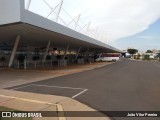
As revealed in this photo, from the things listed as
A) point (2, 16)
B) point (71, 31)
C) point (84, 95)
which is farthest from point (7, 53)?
point (84, 95)

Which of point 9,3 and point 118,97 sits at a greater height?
point 9,3

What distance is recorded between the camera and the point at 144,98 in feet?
37.9

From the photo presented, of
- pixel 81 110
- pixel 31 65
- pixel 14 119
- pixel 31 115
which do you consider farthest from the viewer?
pixel 31 65

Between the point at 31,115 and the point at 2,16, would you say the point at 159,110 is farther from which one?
the point at 2,16

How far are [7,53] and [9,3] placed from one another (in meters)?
27.6

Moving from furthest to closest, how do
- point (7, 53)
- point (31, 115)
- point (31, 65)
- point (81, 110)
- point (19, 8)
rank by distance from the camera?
point (7, 53)
point (31, 65)
point (19, 8)
point (81, 110)
point (31, 115)

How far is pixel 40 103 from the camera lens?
384 inches

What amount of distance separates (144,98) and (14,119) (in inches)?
251

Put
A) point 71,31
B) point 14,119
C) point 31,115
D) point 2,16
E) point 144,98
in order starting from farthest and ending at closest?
point 71,31
point 2,16
point 144,98
point 31,115
point 14,119

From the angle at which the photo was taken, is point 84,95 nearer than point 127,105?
No

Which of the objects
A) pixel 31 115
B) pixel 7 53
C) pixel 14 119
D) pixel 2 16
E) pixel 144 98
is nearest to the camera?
pixel 14 119

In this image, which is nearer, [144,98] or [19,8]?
[144,98]

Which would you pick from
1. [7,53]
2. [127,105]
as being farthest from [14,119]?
[7,53]

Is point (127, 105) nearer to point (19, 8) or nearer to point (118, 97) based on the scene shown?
point (118, 97)
